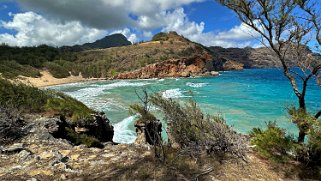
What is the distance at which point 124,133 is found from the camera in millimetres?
15898

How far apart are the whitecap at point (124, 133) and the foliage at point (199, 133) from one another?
7600 mm

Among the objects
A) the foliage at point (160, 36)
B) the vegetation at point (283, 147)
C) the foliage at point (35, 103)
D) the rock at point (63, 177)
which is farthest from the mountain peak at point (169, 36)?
the rock at point (63, 177)

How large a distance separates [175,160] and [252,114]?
19141 mm

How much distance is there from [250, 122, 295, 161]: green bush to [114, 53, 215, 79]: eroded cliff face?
66514 millimetres

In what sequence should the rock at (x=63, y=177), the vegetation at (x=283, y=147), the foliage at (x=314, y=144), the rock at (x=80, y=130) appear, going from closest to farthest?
the rock at (x=63, y=177)
the foliage at (x=314, y=144)
the vegetation at (x=283, y=147)
the rock at (x=80, y=130)

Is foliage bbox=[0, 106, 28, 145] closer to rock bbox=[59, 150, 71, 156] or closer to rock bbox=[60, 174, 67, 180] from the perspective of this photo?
rock bbox=[59, 150, 71, 156]

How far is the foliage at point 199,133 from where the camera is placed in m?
6.23

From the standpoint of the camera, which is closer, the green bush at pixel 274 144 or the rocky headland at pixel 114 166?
the rocky headland at pixel 114 166

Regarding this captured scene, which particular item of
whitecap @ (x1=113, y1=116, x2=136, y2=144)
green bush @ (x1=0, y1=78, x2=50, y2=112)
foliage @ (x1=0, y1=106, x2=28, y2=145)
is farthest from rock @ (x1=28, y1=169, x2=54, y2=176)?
whitecap @ (x1=113, y1=116, x2=136, y2=144)

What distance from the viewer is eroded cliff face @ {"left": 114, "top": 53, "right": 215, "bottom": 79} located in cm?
7292

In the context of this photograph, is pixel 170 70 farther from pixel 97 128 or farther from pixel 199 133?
pixel 199 133

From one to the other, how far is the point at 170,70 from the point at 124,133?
62.0m

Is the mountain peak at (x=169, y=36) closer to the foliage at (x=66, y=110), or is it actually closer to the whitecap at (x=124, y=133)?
the whitecap at (x=124, y=133)

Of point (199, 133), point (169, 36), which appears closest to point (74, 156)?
point (199, 133)
